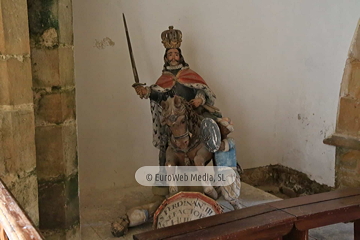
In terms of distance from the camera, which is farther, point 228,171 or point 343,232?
point 343,232

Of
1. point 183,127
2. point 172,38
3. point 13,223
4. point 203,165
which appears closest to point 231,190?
point 203,165

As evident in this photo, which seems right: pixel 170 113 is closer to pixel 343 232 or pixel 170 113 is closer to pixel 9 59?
pixel 9 59

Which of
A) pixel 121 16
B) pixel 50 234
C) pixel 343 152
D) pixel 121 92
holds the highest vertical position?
pixel 121 16

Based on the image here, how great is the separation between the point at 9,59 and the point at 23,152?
0.50m

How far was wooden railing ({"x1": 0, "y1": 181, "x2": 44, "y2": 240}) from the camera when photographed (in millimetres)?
1101

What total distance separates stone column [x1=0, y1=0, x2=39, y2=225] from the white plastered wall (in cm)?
136

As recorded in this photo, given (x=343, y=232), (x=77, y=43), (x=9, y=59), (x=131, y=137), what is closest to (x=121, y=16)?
(x=77, y=43)

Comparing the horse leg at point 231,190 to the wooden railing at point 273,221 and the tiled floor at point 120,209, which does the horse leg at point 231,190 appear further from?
the wooden railing at point 273,221

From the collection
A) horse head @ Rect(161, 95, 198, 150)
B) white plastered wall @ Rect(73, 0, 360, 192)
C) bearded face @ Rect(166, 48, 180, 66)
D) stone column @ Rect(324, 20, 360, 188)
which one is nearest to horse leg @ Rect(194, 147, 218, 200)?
horse head @ Rect(161, 95, 198, 150)

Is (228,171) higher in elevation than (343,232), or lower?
higher

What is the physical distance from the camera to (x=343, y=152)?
3549mm

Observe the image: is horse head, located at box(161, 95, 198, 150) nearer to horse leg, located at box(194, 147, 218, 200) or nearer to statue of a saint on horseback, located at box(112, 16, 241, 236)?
statue of a saint on horseback, located at box(112, 16, 241, 236)

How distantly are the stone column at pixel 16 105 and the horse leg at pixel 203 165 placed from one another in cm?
113

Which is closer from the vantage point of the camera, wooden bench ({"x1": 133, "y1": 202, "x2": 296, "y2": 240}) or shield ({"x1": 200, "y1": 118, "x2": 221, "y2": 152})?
wooden bench ({"x1": 133, "y1": 202, "x2": 296, "y2": 240})
